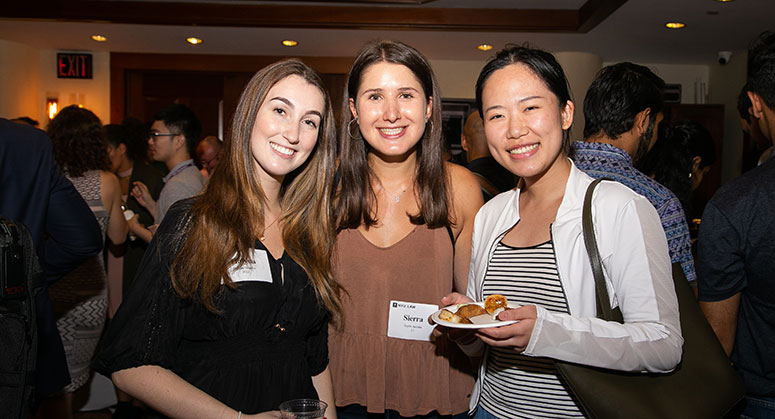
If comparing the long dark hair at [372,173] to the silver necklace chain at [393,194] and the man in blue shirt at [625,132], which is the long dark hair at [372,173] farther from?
the man in blue shirt at [625,132]

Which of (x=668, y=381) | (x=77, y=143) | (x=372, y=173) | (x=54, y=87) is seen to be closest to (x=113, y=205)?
(x=77, y=143)

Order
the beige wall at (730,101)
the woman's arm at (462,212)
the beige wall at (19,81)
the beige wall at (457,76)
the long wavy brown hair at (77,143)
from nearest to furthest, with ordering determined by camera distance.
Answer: the woman's arm at (462,212) < the long wavy brown hair at (77,143) < the beige wall at (19,81) < the beige wall at (730,101) < the beige wall at (457,76)

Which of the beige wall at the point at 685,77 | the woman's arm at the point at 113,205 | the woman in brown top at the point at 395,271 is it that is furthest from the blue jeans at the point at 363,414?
the beige wall at the point at 685,77

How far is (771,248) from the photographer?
1706 millimetres

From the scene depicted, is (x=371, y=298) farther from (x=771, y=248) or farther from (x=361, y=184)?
(x=771, y=248)

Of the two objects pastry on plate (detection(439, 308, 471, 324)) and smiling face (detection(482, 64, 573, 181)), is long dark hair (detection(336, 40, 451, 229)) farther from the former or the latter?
pastry on plate (detection(439, 308, 471, 324))

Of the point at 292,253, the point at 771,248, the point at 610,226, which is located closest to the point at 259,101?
the point at 292,253

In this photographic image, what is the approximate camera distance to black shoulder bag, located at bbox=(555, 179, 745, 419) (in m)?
1.37

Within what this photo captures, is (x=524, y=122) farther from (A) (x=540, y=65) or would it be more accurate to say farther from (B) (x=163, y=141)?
(B) (x=163, y=141)

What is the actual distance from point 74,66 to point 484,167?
24.2 ft

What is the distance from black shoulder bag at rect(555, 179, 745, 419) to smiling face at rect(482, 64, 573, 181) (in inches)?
8.3

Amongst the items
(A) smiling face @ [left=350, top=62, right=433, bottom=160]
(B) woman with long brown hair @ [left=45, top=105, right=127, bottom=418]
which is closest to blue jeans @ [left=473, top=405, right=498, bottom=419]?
(A) smiling face @ [left=350, top=62, right=433, bottom=160]

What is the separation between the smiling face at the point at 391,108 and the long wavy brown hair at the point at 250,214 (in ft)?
0.51

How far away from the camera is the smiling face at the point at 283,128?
1662 millimetres
